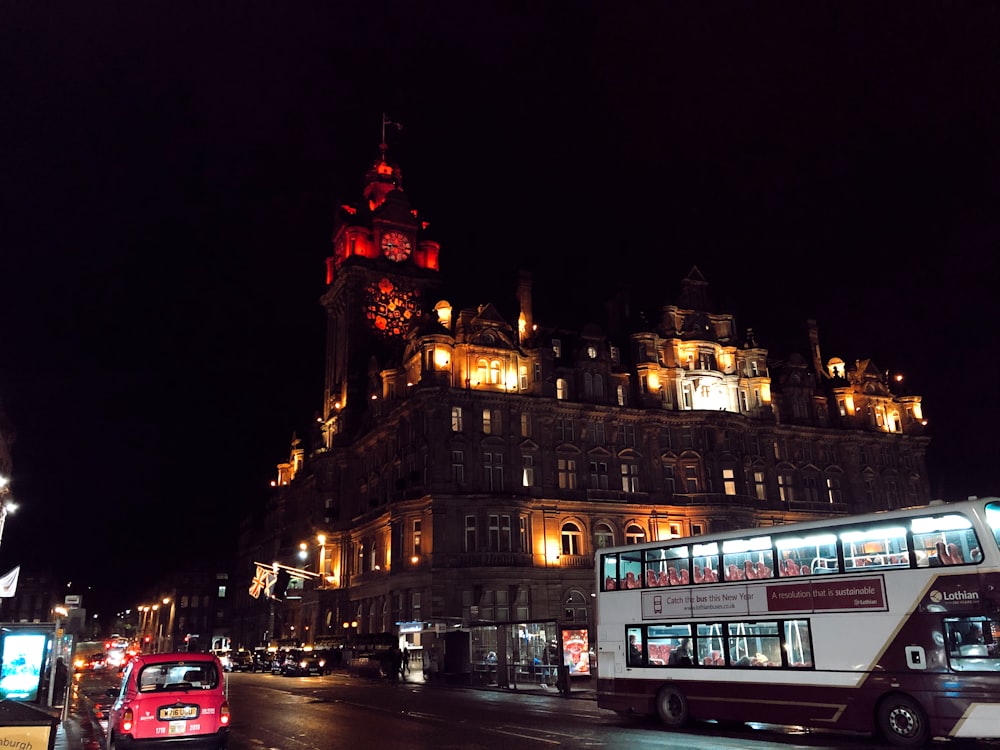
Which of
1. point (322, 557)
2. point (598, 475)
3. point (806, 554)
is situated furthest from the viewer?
point (322, 557)

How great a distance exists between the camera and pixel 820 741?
699 inches

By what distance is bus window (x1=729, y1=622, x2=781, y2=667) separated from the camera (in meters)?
19.5

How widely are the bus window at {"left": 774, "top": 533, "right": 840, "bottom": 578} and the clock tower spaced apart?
5340 cm

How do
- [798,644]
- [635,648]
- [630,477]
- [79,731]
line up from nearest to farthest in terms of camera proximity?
1. [798,644]
2. [79,731]
3. [635,648]
4. [630,477]

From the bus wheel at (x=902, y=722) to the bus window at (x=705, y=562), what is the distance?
195 inches

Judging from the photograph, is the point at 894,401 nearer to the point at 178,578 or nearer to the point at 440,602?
the point at 440,602

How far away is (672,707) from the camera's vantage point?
2152 cm

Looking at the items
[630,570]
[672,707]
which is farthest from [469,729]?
[630,570]

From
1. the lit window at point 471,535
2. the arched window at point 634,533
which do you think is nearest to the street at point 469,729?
the lit window at point 471,535

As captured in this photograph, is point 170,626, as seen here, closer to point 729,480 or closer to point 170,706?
point 729,480

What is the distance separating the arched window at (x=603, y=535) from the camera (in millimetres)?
59000

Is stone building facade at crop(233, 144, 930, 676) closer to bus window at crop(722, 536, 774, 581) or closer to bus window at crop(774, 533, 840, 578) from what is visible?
bus window at crop(722, 536, 774, 581)

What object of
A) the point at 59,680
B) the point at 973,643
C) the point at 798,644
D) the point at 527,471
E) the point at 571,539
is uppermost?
the point at 527,471

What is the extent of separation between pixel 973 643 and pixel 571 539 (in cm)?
4298
